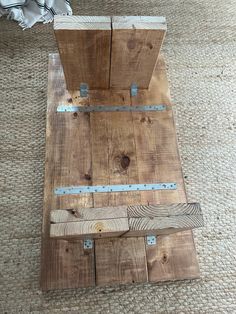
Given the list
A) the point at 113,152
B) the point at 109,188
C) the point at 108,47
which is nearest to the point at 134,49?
the point at 108,47

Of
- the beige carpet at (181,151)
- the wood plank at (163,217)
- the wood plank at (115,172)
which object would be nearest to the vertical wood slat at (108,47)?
the wood plank at (115,172)

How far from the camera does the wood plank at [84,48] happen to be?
980mm

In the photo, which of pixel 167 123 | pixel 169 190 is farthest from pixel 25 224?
pixel 167 123

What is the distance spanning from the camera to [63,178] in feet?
3.64

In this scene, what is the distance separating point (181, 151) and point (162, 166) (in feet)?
0.88

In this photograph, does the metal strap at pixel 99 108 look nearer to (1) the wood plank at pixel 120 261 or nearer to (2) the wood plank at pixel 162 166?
(2) the wood plank at pixel 162 166

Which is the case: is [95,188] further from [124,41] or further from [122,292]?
[124,41]

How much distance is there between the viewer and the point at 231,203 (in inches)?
51.4

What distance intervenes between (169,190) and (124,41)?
1.78 ft

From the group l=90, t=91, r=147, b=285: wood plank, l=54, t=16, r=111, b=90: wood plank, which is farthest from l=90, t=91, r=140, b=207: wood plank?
l=54, t=16, r=111, b=90: wood plank

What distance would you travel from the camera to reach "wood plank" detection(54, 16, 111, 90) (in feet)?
3.22

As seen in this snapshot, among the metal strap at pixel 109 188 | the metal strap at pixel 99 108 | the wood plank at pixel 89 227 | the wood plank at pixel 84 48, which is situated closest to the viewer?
the wood plank at pixel 89 227

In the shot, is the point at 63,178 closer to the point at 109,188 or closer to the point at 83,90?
the point at 109,188

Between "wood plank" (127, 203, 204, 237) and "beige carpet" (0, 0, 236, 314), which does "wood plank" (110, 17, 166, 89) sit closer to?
"beige carpet" (0, 0, 236, 314)
